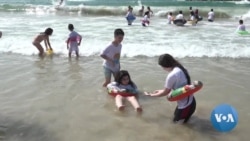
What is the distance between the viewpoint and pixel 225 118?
4973mm

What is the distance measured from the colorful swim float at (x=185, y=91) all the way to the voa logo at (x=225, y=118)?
1.61 feet

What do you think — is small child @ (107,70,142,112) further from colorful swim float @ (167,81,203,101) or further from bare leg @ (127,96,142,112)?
colorful swim float @ (167,81,203,101)

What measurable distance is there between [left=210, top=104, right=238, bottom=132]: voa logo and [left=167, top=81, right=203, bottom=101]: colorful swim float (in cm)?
49

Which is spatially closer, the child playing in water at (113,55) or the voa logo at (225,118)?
the voa logo at (225,118)

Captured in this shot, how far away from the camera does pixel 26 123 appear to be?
5.50m

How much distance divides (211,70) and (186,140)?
15.1 feet

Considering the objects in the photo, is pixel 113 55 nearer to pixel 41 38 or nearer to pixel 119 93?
pixel 119 93

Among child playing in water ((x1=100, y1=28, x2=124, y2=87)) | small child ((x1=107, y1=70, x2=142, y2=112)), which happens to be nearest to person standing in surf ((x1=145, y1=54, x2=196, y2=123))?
small child ((x1=107, y1=70, x2=142, y2=112))

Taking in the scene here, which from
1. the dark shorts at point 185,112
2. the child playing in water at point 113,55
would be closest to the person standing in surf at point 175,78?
the dark shorts at point 185,112

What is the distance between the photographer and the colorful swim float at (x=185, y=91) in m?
4.84

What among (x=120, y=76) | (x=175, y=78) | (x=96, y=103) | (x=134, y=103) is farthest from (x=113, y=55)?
(x=175, y=78)

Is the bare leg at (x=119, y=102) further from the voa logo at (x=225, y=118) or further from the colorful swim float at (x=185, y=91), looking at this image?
the voa logo at (x=225, y=118)

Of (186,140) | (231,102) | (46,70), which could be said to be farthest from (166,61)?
(46,70)

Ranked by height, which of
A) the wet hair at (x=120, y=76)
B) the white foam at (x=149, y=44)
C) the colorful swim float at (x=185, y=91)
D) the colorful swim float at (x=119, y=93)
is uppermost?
the colorful swim float at (x=185, y=91)
